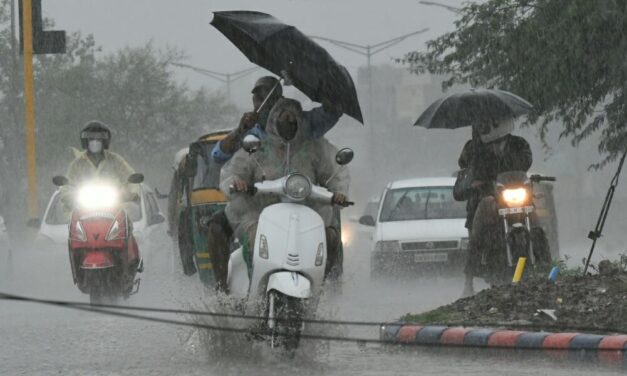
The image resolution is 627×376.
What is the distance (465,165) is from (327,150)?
5.51 metres

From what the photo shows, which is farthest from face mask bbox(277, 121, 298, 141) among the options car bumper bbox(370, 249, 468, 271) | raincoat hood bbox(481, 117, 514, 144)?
car bumper bbox(370, 249, 468, 271)

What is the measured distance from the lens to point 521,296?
11453 mm

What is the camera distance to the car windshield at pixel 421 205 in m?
21.0

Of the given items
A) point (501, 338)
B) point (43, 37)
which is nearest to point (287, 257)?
point (501, 338)

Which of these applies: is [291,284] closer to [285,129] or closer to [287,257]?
[287,257]

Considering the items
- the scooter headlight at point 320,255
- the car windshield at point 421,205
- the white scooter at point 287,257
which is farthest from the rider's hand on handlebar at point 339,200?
the car windshield at point 421,205

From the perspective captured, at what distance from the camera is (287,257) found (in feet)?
29.5

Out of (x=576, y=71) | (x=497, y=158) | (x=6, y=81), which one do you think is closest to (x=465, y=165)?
(x=497, y=158)

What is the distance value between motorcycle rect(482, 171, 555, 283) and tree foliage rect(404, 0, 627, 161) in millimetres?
2351

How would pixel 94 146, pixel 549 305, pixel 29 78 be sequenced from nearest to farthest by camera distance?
pixel 549 305
pixel 94 146
pixel 29 78

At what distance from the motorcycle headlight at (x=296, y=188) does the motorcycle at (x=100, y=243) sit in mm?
5449

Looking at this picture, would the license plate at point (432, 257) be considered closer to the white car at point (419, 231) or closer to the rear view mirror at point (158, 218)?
the white car at point (419, 231)

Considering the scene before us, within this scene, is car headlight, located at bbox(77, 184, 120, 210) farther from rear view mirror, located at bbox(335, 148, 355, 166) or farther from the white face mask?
rear view mirror, located at bbox(335, 148, 355, 166)

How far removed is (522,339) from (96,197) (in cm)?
593
